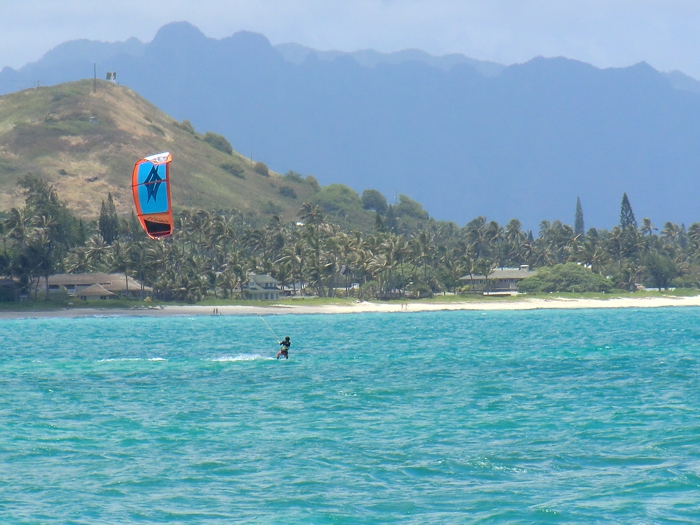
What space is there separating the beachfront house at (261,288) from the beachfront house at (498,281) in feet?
106

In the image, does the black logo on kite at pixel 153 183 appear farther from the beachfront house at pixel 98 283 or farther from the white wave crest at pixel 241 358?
the beachfront house at pixel 98 283

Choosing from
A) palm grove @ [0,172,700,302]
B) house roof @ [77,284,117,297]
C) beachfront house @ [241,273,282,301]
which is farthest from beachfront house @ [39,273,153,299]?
beachfront house @ [241,273,282,301]

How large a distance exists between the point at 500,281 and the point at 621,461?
127 m

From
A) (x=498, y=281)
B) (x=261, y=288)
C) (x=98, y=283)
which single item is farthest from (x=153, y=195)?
(x=498, y=281)

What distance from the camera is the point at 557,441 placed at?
24.7 m

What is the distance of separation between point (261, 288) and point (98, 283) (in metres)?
22.3

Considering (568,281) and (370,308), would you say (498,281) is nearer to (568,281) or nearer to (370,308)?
(568,281)

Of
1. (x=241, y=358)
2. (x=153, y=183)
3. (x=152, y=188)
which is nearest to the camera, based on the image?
(x=153, y=183)

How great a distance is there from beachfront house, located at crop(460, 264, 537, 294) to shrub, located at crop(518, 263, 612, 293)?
4888 mm

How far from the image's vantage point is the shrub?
139 meters

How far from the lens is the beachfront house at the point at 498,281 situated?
144 m

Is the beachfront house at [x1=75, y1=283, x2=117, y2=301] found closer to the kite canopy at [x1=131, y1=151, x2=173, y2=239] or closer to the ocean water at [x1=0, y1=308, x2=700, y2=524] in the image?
the ocean water at [x1=0, y1=308, x2=700, y2=524]

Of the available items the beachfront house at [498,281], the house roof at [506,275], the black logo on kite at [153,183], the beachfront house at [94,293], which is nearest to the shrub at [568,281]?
the beachfront house at [498,281]

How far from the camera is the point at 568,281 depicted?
13900 centimetres
